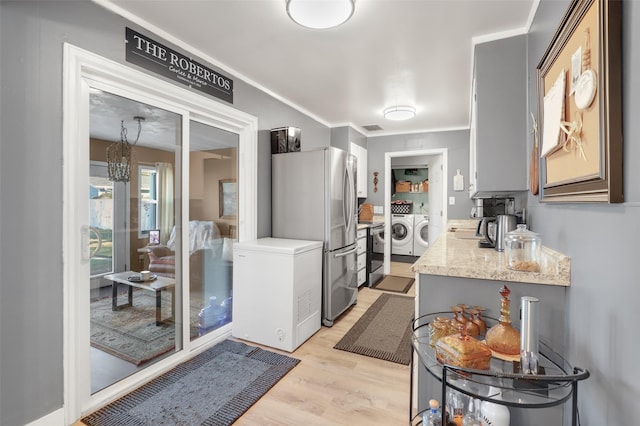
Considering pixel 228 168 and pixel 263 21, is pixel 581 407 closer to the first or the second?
pixel 263 21

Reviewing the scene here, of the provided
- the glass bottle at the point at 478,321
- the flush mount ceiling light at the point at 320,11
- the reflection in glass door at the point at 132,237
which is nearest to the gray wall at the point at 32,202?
the reflection in glass door at the point at 132,237

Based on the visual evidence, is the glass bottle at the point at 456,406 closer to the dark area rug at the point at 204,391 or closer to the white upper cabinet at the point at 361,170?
the dark area rug at the point at 204,391

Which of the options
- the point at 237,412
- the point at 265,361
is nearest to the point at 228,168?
the point at 265,361

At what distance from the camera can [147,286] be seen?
227cm

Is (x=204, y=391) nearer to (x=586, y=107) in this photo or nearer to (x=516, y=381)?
(x=516, y=381)

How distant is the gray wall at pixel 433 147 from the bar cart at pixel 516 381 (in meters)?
3.78

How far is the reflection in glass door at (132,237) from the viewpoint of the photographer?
1.92 metres

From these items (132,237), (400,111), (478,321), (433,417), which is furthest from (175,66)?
(433,417)

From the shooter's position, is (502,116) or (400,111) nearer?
(502,116)

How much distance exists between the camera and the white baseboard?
153 cm

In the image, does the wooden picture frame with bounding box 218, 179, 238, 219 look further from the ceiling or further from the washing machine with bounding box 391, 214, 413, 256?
the washing machine with bounding box 391, 214, 413, 256

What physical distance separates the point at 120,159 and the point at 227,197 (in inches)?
40.6

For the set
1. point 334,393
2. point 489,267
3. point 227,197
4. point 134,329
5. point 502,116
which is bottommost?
point 334,393

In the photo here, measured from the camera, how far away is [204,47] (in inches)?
93.4
